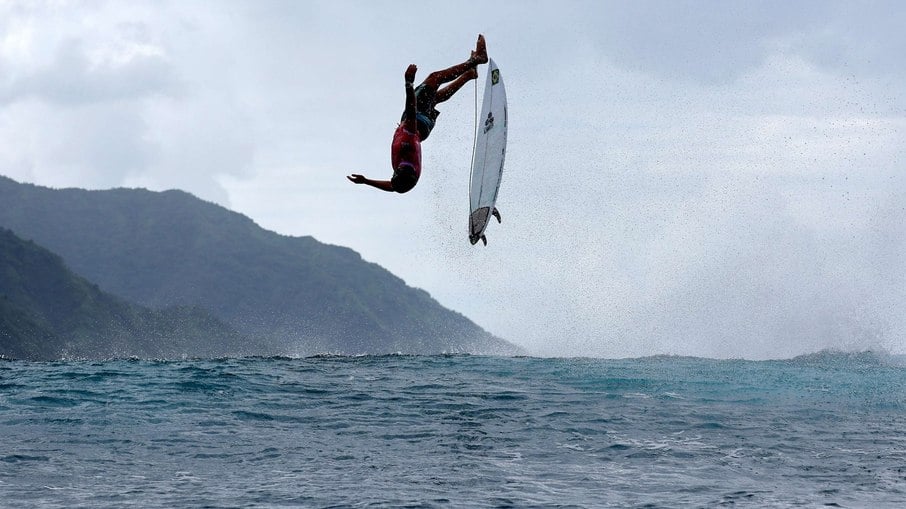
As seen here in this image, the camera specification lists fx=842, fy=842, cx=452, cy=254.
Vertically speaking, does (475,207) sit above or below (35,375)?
above

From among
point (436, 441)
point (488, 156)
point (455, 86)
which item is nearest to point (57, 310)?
point (488, 156)

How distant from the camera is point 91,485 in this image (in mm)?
13898

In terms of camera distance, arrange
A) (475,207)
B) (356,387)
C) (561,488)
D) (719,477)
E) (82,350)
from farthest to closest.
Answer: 1. (82,350)
2. (356,387)
3. (475,207)
4. (719,477)
5. (561,488)

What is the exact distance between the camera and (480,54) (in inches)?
Result: 709

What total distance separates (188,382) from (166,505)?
1444 cm

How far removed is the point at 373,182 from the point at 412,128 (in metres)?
1.29

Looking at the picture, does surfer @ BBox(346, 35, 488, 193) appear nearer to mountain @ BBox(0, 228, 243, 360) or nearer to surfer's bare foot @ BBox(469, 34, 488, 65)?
surfer's bare foot @ BBox(469, 34, 488, 65)

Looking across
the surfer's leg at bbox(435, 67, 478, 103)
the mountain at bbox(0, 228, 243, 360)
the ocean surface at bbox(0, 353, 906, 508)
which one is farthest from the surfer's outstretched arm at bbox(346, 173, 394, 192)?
the mountain at bbox(0, 228, 243, 360)

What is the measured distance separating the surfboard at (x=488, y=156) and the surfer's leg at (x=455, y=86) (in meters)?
2.37

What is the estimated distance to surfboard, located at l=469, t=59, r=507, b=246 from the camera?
18453 mm

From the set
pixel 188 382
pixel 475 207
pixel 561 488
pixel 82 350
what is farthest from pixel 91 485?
pixel 82 350

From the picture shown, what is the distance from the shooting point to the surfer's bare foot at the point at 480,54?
17859 mm

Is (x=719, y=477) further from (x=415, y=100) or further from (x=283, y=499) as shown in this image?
(x=415, y=100)

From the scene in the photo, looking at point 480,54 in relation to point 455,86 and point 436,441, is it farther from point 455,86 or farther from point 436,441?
point 436,441
